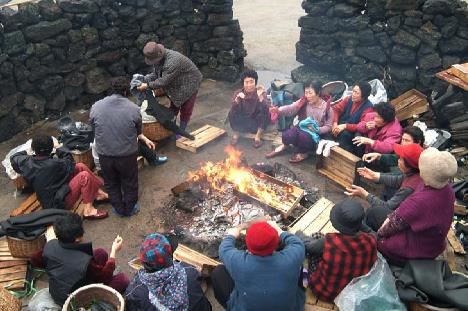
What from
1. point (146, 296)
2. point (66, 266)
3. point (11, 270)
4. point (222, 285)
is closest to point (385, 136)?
point (222, 285)

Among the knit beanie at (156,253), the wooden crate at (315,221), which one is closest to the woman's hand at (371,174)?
the wooden crate at (315,221)

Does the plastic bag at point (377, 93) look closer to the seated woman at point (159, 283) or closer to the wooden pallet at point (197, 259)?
the wooden pallet at point (197, 259)

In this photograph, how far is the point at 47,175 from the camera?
6.26m

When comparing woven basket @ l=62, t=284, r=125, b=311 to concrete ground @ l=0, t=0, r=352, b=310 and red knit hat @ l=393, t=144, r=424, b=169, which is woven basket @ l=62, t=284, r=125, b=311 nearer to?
concrete ground @ l=0, t=0, r=352, b=310

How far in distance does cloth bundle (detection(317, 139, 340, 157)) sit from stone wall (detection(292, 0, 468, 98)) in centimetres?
284

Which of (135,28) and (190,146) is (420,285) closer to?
(190,146)

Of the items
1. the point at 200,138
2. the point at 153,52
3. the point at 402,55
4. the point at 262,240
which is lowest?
the point at 200,138

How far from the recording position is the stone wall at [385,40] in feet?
28.6

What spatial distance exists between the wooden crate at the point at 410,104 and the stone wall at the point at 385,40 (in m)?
0.57

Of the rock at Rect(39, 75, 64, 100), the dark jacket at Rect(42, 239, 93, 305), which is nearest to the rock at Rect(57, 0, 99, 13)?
the rock at Rect(39, 75, 64, 100)

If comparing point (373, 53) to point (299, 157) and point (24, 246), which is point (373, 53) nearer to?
point (299, 157)

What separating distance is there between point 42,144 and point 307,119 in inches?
175

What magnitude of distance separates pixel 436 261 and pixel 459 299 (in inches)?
18.5

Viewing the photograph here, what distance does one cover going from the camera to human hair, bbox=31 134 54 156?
20.1 ft
